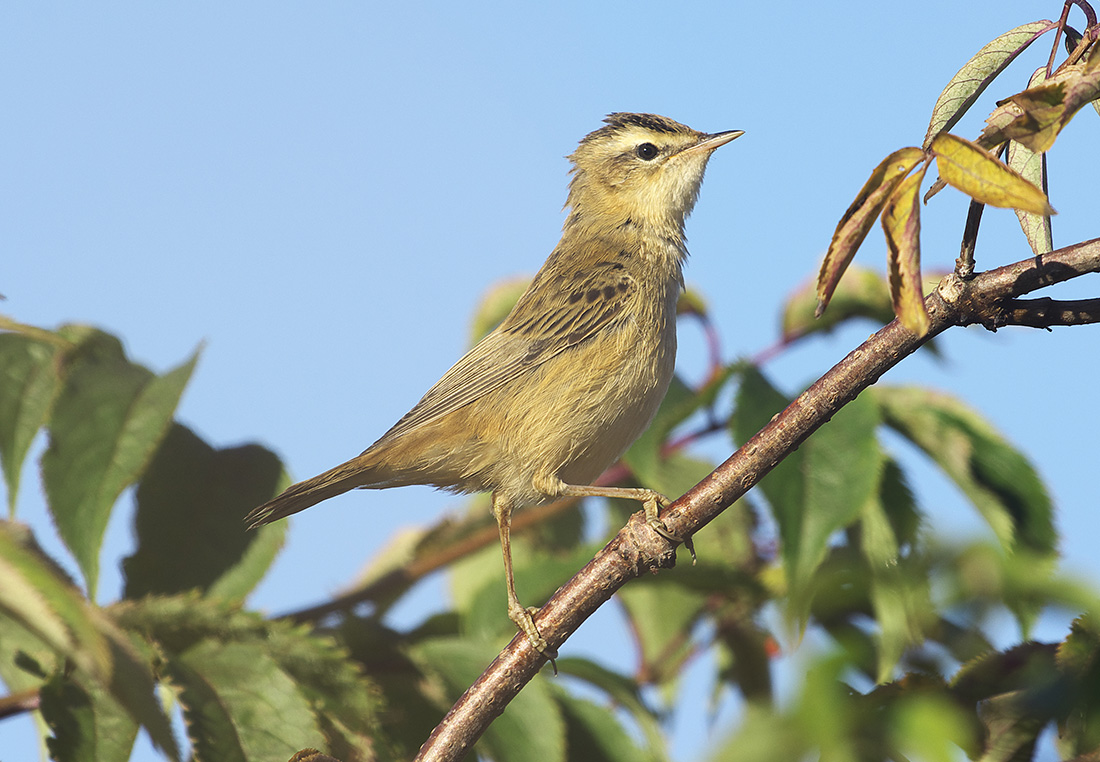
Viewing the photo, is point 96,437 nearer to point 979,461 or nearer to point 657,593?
point 657,593

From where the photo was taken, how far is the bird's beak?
5.11 meters

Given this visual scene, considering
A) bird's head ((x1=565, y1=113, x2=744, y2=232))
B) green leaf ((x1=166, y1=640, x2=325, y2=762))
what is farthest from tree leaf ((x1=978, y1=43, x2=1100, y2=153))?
bird's head ((x1=565, y1=113, x2=744, y2=232))

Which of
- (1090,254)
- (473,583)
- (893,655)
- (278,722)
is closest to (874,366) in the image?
(1090,254)

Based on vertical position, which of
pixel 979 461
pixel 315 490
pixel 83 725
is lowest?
pixel 83 725

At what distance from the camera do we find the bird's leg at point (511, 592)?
6.81ft

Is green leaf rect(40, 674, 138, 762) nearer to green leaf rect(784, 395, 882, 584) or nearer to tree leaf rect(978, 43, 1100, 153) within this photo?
green leaf rect(784, 395, 882, 584)

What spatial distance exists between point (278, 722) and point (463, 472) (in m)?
1.79

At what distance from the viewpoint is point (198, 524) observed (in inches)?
121

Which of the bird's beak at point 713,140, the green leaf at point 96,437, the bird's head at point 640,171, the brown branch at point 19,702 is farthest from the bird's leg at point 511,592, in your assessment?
the bird's beak at point 713,140

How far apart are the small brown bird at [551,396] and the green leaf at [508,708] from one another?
408 mm

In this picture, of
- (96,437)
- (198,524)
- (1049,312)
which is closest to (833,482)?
(1049,312)

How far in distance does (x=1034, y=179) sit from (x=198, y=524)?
241 centimetres

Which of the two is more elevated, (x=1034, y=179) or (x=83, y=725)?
(x=1034, y=179)

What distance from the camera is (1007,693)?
7.09ft
